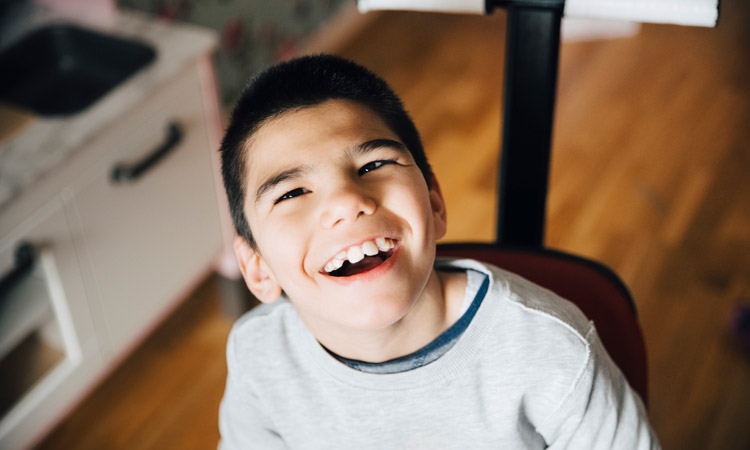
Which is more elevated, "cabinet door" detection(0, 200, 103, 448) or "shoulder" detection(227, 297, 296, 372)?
"shoulder" detection(227, 297, 296, 372)

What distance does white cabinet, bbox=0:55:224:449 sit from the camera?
1407mm

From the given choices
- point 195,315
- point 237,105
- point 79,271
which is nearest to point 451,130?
point 195,315

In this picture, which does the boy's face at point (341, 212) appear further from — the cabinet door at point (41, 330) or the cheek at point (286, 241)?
the cabinet door at point (41, 330)

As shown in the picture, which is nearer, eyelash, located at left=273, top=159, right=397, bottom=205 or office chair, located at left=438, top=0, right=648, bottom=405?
eyelash, located at left=273, top=159, right=397, bottom=205

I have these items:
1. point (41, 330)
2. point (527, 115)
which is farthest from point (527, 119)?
point (41, 330)

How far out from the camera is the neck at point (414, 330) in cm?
90

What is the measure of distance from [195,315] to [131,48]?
693 mm

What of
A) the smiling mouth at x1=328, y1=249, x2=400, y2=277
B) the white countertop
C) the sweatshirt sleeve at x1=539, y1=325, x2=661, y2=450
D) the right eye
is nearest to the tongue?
the smiling mouth at x1=328, y1=249, x2=400, y2=277

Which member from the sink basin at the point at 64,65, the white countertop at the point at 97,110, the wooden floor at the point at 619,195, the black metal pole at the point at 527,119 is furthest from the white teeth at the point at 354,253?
the wooden floor at the point at 619,195

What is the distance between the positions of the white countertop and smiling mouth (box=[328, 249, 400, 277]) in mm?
673

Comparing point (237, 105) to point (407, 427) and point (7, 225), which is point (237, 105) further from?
point (7, 225)

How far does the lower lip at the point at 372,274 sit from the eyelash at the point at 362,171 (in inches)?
3.4

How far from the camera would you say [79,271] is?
1491 millimetres

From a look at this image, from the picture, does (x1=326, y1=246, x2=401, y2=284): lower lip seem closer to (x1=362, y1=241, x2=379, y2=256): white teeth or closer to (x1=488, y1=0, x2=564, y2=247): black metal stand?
(x1=362, y1=241, x2=379, y2=256): white teeth
